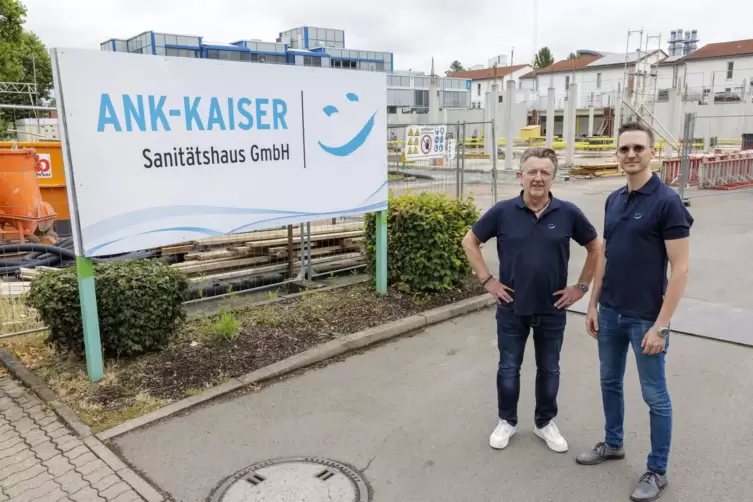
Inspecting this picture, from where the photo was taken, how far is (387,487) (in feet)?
11.1

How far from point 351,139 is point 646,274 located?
12.6ft

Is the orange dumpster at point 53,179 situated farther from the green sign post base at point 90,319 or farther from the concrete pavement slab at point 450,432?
the concrete pavement slab at point 450,432

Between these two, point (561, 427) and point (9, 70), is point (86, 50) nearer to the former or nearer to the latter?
point (561, 427)

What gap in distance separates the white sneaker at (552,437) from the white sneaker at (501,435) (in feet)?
0.58

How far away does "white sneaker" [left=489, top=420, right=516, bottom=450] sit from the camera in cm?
374

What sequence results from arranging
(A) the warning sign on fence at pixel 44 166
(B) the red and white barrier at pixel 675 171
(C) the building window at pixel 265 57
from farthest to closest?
1. (C) the building window at pixel 265 57
2. (B) the red and white barrier at pixel 675 171
3. (A) the warning sign on fence at pixel 44 166

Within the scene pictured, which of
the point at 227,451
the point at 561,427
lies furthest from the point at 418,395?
the point at 227,451

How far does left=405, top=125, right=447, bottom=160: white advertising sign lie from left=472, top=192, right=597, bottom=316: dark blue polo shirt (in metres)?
5.02

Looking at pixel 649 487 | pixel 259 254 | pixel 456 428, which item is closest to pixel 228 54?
pixel 259 254

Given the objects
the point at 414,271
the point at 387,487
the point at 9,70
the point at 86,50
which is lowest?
the point at 387,487

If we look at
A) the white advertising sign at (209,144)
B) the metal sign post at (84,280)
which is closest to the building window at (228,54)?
the white advertising sign at (209,144)

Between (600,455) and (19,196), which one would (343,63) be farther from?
(600,455)

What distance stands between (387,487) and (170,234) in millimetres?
2701

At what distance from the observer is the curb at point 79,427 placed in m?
3.35
